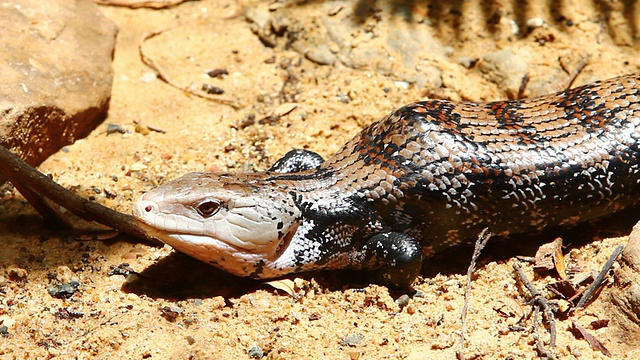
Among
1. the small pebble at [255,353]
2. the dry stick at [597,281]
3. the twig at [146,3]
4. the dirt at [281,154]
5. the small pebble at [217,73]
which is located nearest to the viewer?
the small pebble at [255,353]

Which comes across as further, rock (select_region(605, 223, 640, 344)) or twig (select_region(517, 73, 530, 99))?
twig (select_region(517, 73, 530, 99))

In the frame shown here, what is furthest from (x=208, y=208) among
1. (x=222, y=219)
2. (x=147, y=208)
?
(x=147, y=208)

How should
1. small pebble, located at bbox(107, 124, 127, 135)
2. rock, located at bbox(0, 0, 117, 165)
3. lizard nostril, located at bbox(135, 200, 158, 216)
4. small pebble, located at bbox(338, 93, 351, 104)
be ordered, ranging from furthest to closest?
small pebble, located at bbox(338, 93, 351, 104) → small pebble, located at bbox(107, 124, 127, 135) → rock, located at bbox(0, 0, 117, 165) → lizard nostril, located at bbox(135, 200, 158, 216)

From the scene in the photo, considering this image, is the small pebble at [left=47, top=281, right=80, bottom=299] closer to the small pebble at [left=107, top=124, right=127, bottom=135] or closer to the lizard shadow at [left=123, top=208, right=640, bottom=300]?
the lizard shadow at [left=123, top=208, right=640, bottom=300]

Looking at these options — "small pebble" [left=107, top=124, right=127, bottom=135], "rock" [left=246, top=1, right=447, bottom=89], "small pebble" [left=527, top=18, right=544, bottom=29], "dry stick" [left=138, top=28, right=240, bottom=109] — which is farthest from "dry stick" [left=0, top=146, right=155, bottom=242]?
"small pebble" [left=527, top=18, right=544, bottom=29]

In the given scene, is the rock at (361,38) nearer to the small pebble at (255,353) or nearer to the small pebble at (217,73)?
the small pebble at (217,73)

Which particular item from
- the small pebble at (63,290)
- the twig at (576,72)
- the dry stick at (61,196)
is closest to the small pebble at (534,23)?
the twig at (576,72)

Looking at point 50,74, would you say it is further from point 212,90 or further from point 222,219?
point 222,219
